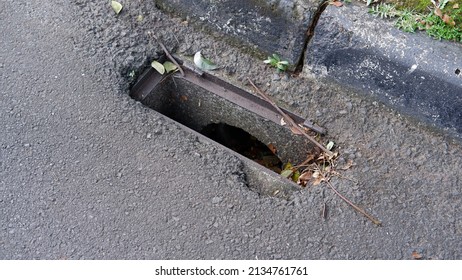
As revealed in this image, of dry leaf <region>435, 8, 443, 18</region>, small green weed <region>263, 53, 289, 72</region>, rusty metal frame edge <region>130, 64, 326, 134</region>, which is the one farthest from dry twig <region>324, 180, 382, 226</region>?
dry leaf <region>435, 8, 443, 18</region>

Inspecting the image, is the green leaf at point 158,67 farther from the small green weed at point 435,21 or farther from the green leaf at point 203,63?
the small green weed at point 435,21

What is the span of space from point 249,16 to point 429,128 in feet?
3.22

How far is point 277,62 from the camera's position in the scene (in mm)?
2510

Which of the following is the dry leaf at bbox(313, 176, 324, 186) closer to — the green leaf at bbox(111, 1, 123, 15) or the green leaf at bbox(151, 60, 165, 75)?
the green leaf at bbox(151, 60, 165, 75)

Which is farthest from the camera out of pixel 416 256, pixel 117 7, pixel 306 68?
pixel 117 7

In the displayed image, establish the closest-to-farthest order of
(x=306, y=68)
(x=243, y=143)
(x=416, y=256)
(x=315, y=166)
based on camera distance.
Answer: (x=416, y=256), (x=315, y=166), (x=306, y=68), (x=243, y=143)

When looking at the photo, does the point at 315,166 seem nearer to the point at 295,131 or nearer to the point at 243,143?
the point at 295,131

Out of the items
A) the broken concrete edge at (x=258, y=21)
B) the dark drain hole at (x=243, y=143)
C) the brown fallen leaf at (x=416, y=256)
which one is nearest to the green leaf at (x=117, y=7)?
the broken concrete edge at (x=258, y=21)

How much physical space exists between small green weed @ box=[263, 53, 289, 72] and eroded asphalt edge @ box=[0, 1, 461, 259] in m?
0.08

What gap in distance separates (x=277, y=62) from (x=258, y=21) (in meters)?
0.22

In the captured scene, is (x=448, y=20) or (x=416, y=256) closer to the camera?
(x=416, y=256)

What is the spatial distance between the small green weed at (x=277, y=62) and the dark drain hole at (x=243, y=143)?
1.74 ft

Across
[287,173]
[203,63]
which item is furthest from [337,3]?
[287,173]

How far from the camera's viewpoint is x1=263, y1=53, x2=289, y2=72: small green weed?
250 centimetres
